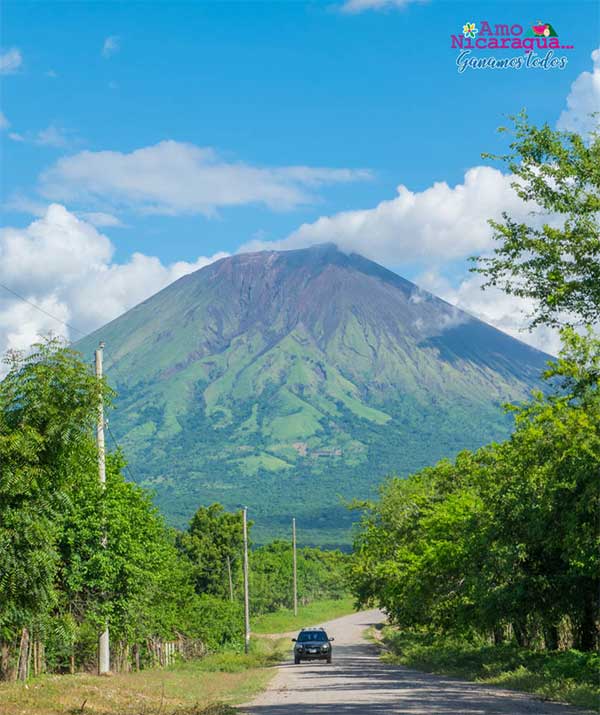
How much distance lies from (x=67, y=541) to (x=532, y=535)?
15109 mm

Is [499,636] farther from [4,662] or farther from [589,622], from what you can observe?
[4,662]

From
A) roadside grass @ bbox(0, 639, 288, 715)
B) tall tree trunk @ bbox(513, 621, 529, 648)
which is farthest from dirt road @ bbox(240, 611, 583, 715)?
tall tree trunk @ bbox(513, 621, 529, 648)

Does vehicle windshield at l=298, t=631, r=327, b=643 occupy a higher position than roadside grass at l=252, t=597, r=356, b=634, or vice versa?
vehicle windshield at l=298, t=631, r=327, b=643

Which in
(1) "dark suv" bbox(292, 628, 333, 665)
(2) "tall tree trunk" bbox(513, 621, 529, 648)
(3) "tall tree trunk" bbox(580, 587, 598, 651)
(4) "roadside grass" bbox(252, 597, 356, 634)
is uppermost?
(3) "tall tree trunk" bbox(580, 587, 598, 651)

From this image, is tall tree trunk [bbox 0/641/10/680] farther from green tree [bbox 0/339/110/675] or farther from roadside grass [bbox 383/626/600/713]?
roadside grass [bbox 383/626/600/713]

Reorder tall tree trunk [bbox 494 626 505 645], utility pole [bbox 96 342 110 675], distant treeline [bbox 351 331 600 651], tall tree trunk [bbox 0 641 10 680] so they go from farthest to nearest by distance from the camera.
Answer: tall tree trunk [bbox 494 626 505 645] → tall tree trunk [bbox 0 641 10 680] → utility pole [bbox 96 342 110 675] → distant treeline [bbox 351 331 600 651]

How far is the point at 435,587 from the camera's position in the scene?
38031 mm

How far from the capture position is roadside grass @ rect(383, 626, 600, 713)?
22403 millimetres

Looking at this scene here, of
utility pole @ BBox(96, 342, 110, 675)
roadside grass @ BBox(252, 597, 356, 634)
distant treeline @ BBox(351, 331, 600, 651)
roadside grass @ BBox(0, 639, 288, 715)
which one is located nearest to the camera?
roadside grass @ BBox(0, 639, 288, 715)

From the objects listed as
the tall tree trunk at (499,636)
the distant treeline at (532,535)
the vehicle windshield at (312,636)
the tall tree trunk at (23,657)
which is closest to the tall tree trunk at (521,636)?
the distant treeline at (532,535)

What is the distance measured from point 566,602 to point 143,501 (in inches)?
755

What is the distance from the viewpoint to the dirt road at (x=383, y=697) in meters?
19.7

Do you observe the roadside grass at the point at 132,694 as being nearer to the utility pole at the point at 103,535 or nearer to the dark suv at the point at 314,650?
the utility pole at the point at 103,535

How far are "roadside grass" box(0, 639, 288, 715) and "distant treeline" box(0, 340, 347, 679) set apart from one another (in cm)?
215
